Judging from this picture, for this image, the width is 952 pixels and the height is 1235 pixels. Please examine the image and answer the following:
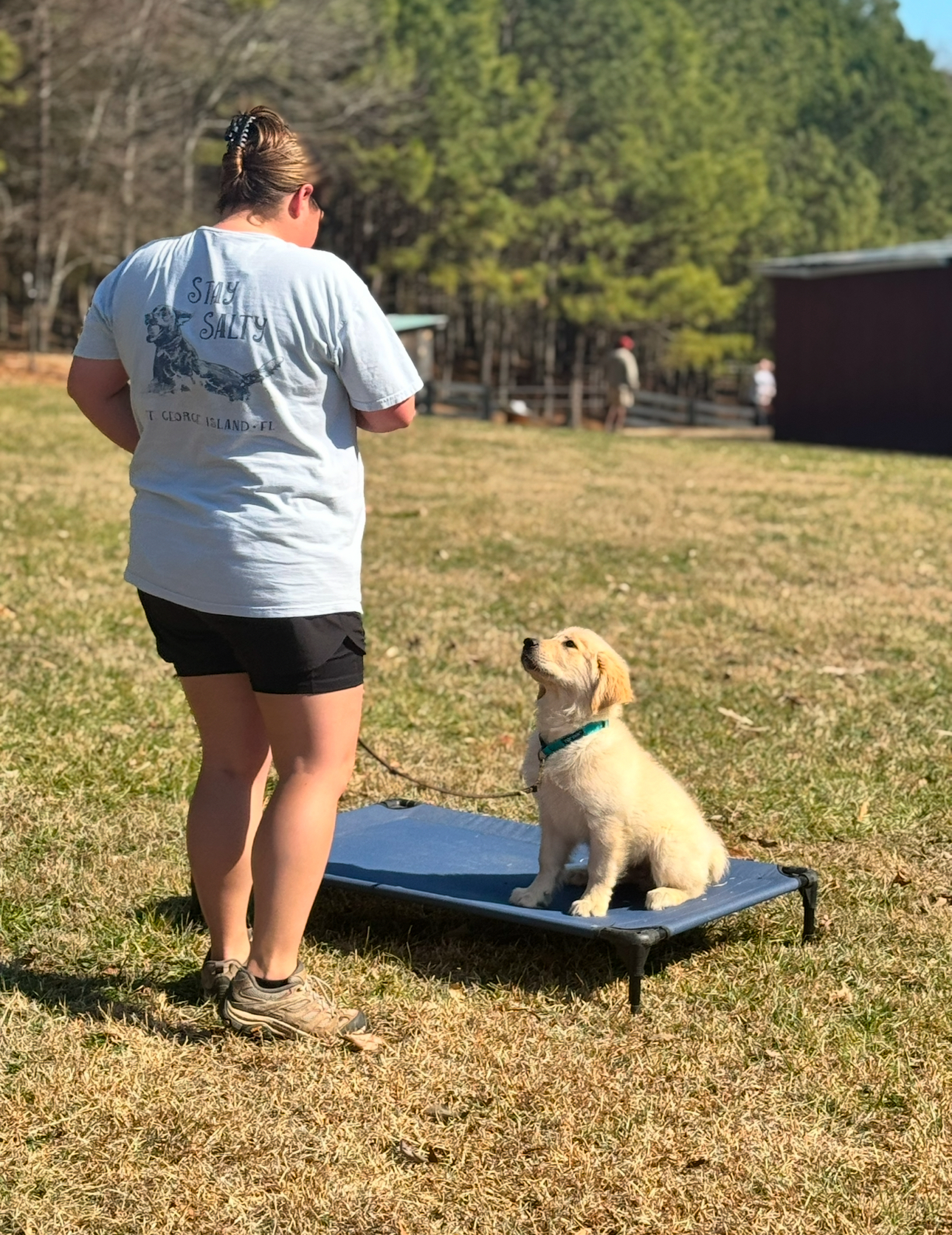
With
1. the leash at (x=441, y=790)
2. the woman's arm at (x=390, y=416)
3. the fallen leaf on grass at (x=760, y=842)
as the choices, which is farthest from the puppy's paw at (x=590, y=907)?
the fallen leaf on grass at (x=760, y=842)

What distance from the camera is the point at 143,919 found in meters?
4.38

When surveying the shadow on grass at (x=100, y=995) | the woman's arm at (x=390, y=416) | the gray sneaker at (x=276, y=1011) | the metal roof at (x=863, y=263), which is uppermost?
the metal roof at (x=863, y=263)

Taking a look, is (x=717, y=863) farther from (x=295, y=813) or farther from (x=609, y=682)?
(x=295, y=813)

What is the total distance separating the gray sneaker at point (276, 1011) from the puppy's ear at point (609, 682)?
3.34ft

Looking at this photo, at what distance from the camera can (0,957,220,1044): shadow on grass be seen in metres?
3.69

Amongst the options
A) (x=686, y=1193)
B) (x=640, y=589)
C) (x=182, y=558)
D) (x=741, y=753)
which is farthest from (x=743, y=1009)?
(x=640, y=589)

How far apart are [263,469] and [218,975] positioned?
4.18 ft

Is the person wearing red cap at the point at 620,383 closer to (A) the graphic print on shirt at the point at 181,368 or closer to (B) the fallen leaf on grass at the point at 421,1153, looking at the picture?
(A) the graphic print on shirt at the point at 181,368

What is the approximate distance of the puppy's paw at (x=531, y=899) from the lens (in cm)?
411

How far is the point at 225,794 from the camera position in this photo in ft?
11.9

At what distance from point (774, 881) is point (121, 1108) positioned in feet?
6.20

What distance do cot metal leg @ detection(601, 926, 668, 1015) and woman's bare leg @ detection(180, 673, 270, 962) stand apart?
2.99ft

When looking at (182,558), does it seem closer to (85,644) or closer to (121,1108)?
(121,1108)

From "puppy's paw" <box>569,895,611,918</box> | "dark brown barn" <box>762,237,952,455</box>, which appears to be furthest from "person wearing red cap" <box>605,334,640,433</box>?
"puppy's paw" <box>569,895,611,918</box>
